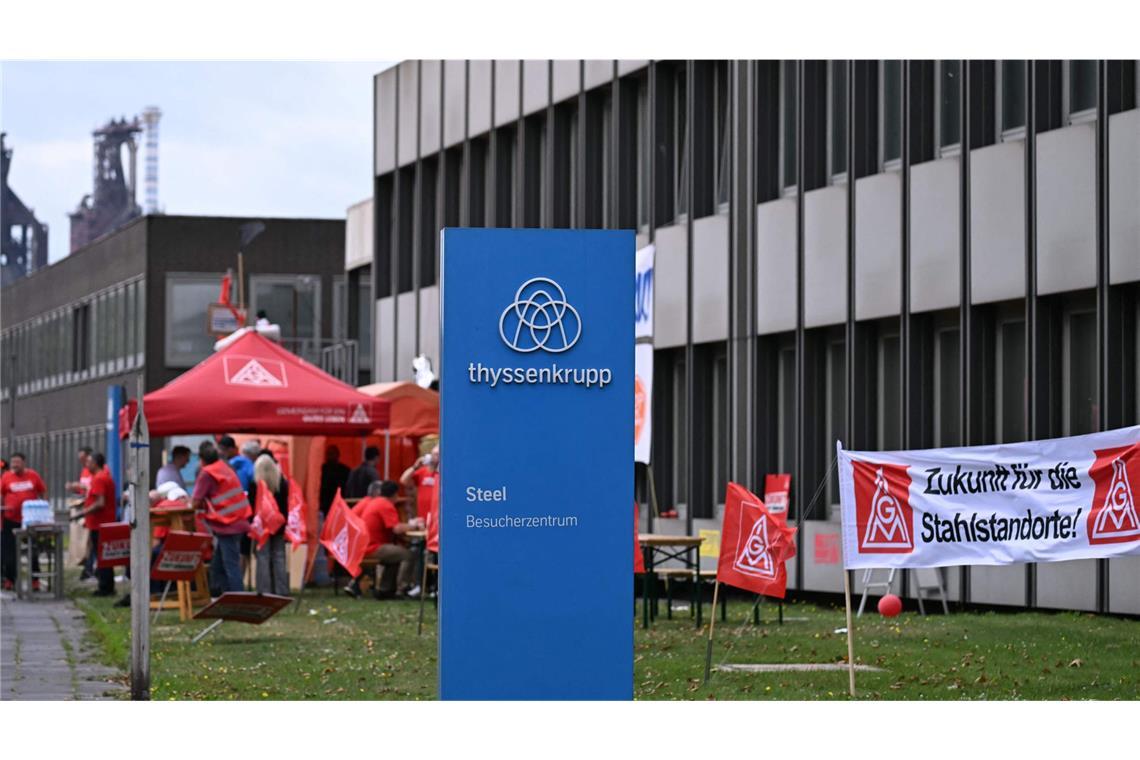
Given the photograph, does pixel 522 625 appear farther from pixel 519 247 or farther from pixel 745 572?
pixel 745 572

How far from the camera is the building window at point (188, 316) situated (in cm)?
5950

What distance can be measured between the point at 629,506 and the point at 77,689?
543 cm

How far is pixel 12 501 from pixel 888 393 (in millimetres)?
14641

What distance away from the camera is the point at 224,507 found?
2238 cm

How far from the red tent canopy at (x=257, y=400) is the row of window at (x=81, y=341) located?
112 feet

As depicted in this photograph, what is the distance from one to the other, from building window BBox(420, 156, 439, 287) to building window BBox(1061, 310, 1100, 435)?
758 inches

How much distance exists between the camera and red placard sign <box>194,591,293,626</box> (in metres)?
18.2

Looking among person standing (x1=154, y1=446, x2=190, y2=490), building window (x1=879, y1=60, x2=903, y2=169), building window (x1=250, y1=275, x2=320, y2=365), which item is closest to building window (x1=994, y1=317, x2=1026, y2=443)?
building window (x1=879, y1=60, x2=903, y2=169)

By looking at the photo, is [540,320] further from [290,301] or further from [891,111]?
[290,301]

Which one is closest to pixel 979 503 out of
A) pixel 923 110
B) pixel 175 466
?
pixel 923 110

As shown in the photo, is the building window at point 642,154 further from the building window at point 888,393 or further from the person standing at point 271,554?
the person standing at point 271,554

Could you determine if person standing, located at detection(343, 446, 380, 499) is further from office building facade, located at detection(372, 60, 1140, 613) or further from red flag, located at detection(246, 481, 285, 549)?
red flag, located at detection(246, 481, 285, 549)

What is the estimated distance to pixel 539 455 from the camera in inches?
440

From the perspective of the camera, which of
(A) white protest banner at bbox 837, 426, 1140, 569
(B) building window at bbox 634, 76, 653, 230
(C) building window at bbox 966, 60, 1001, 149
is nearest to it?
(A) white protest banner at bbox 837, 426, 1140, 569
